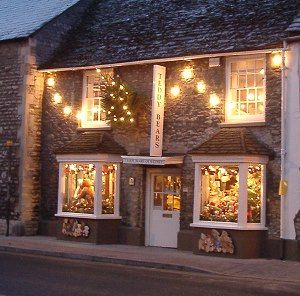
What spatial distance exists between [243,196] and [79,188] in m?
5.45

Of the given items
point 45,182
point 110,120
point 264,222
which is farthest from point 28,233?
point 264,222

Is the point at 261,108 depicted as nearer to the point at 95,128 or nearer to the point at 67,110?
the point at 95,128

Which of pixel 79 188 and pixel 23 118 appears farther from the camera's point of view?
pixel 23 118

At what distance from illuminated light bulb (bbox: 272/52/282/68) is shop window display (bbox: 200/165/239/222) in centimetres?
278

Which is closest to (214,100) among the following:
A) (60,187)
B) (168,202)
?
(168,202)

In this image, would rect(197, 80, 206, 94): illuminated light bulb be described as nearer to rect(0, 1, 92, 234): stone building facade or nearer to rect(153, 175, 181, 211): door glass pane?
rect(153, 175, 181, 211): door glass pane

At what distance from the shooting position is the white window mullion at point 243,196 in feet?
55.4

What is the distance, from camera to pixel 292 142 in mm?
16734

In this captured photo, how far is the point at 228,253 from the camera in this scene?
668 inches

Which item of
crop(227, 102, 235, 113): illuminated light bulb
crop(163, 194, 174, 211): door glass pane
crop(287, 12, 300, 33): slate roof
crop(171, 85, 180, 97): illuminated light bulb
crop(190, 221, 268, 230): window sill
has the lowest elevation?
crop(190, 221, 268, 230): window sill

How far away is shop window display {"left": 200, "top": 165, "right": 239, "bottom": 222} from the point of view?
681 inches

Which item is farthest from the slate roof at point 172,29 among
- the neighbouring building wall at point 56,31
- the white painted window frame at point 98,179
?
the white painted window frame at point 98,179

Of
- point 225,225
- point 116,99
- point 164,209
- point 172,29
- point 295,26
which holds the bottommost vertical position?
point 225,225

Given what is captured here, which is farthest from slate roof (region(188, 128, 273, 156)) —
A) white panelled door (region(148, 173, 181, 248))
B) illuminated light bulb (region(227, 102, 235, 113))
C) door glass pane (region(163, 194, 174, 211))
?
door glass pane (region(163, 194, 174, 211))
